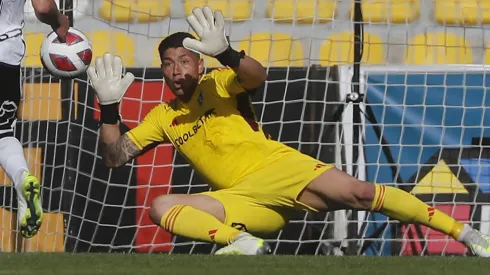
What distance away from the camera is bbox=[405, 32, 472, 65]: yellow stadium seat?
25.1ft

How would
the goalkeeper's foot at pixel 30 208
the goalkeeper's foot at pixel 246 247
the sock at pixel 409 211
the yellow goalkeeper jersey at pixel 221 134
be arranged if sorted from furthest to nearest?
the yellow goalkeeper jersey at pixel 221 134 < the sock at pixel 409 211 < the goalkeeper's foot at pixel 30 208 < the goalkeeper's foot at pixel 246 247

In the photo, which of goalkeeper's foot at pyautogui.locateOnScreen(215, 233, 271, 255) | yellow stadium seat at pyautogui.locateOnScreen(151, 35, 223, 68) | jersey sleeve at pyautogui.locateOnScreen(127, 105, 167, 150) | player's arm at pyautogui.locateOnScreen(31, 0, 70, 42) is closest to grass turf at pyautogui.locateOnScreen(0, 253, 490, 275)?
goalkeeper's foot at pyautogui.locateOnScreen(215, 233, 271, 255)

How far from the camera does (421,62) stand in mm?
7652

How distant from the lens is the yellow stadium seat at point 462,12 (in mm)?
7711

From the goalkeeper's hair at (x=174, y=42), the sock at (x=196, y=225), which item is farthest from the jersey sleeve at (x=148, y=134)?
the sock at (x=196, y=225)

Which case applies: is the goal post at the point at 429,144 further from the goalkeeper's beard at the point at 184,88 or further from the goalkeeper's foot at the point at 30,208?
the goalkeeper's foot at the point at 30,208

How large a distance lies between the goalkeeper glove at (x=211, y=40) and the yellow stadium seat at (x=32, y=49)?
243 centimetres

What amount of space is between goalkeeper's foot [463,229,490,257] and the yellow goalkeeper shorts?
78cm

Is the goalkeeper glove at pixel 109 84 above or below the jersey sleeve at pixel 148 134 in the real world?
above

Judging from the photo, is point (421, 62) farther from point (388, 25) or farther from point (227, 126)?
point (227, 126)

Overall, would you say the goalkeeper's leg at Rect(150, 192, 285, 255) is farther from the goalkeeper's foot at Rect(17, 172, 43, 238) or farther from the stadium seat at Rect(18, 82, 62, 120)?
the stadium seat at Rect(18, 82, 62, 120)

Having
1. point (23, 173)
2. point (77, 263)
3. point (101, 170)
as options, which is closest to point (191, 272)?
point (77, 263)

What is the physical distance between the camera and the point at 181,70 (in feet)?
18.7

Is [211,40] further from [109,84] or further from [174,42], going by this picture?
[109,84]
